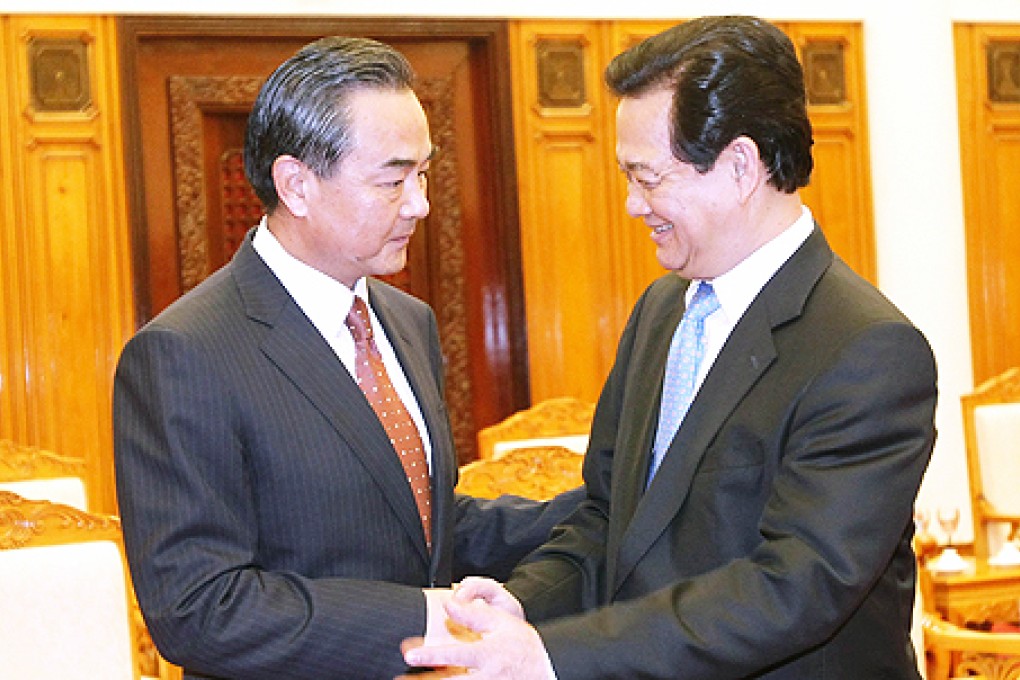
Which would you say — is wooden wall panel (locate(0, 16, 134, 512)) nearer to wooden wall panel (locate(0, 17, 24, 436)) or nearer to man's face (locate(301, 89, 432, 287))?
wooden wall panel (locate(0, 17, 24, 436))

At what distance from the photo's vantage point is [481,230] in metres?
7.68

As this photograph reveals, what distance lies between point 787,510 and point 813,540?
0.06m

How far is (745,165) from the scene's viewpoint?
225cm

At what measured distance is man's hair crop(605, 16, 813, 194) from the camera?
2.21 metres

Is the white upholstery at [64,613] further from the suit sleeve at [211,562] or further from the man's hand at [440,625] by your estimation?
the man's hand at [440,625]

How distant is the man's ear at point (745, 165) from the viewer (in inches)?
88.0

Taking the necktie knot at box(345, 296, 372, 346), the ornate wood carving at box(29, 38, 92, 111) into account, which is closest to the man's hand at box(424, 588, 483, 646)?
the necktie knot at box(345, 296, 372, 346)

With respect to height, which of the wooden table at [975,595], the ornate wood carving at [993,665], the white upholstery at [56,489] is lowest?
the ornate wood carving at [993,665]

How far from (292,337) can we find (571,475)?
2265mm

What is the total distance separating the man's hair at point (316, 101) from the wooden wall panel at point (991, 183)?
6.63 meters

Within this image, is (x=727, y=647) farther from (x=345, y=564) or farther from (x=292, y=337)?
(x=292, y=337)

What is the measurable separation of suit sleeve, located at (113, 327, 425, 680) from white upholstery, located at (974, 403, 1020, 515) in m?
5.02

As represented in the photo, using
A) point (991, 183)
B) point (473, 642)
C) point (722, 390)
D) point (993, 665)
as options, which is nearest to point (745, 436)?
point (722, 390)

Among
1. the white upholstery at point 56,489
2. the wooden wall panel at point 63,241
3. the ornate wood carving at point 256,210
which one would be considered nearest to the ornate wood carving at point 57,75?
the wooden wall panel at point 63,241
